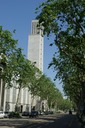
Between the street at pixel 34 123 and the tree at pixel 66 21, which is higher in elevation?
the tree at pixel 66 21

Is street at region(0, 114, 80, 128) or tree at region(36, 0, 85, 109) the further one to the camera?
street at region(0, 114, 80, 128)

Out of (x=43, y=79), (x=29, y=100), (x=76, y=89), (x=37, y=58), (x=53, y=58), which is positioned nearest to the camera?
(x=53, y=58)

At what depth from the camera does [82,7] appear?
27.0 metres

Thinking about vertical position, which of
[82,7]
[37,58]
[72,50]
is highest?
[37,58]

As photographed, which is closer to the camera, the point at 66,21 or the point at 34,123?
the point at 66,21

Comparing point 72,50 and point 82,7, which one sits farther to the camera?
point 72,50

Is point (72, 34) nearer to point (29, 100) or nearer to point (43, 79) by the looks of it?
point (43, 79)

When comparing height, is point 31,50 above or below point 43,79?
above

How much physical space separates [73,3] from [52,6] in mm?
1665

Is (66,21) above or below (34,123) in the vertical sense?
above

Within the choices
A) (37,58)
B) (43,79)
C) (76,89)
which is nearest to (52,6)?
(76,89)

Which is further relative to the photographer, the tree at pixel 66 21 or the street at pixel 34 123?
the street at pixel 34 123

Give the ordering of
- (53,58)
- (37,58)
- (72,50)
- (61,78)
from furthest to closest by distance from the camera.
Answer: (37,58) < (61,78) < (53,58) < (72,50)

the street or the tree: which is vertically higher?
the tree
